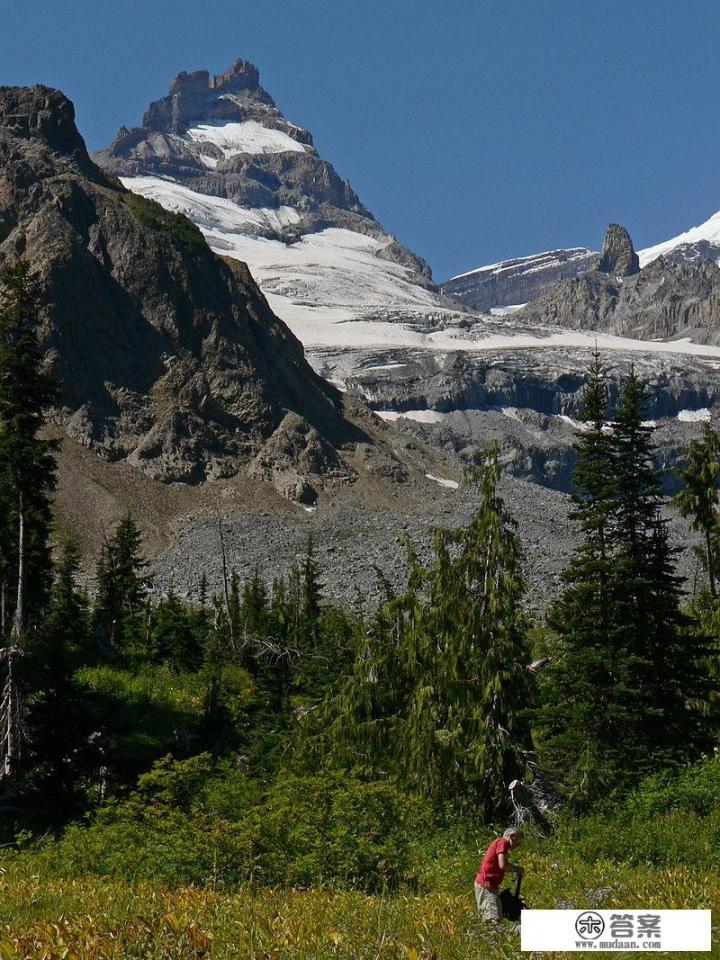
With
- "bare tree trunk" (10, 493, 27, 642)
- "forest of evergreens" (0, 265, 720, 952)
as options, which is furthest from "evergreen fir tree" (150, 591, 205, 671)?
"bare tree trunk" (10, 493, 27, 642)

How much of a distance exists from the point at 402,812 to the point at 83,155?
484 ft

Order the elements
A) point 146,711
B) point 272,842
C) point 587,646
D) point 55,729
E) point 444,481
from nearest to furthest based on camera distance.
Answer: point 272,842, point 587,646, point 55,729, point 146,711, point 444,481

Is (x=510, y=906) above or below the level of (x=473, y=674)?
below

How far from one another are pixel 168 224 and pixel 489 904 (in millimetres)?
132325

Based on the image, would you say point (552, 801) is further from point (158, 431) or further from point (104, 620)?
point (158, 431)

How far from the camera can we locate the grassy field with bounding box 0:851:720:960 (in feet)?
26.3

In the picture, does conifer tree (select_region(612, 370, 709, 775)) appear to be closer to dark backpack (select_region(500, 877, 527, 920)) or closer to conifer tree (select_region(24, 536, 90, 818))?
dark backpack (select_region(500, 877, 527, 920))

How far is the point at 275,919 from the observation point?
8906 millimetres

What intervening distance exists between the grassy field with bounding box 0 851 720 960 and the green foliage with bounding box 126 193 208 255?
127 m

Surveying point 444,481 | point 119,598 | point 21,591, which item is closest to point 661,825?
point 21,591

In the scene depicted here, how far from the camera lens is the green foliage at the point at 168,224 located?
129750mm

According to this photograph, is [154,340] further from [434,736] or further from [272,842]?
[272,842]

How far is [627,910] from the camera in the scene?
9266mm

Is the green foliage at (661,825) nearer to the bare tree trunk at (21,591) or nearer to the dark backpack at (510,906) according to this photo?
the dark backpack at (510,906)
